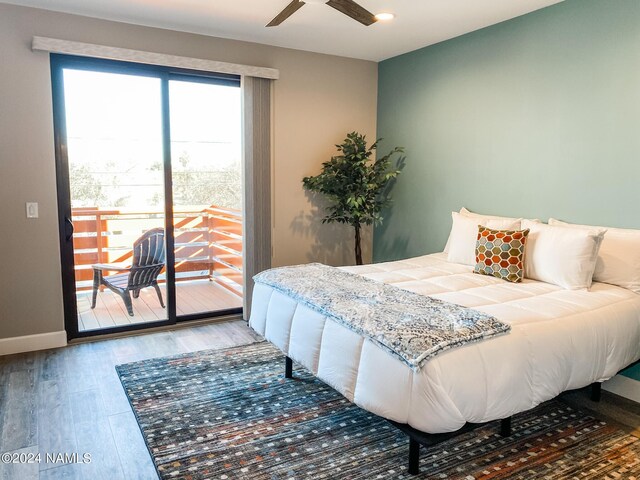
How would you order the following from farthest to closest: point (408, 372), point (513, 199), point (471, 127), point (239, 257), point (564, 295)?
point (239, 257), point (471, 127), point (513, 199), point (564, 295), point (408, 372)

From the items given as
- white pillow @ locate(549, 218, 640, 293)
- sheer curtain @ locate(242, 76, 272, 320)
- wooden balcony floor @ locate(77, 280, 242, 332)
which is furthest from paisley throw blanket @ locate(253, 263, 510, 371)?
wooden balcony floor @ locate(77, 280, 242, 332)

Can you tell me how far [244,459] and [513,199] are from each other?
2763mm

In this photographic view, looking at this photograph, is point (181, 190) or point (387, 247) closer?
point (181, 190)

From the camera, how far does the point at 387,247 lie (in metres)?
5.06

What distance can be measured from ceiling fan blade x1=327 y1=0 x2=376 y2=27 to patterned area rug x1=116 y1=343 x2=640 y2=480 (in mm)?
2371

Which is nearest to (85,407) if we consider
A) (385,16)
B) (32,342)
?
(32,342)

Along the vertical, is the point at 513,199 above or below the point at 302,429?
above

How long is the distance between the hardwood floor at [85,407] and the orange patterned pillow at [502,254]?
82 cm

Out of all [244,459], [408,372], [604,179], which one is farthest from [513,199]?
[244,459]

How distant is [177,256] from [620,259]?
11.3 ft

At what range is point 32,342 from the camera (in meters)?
3.63

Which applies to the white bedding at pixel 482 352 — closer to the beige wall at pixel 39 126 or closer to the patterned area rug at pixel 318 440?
the patterned area rug at pixel 318 440

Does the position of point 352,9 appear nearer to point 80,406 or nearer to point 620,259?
point 620,259

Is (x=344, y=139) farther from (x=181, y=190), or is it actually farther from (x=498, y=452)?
(x=498, y=452)
